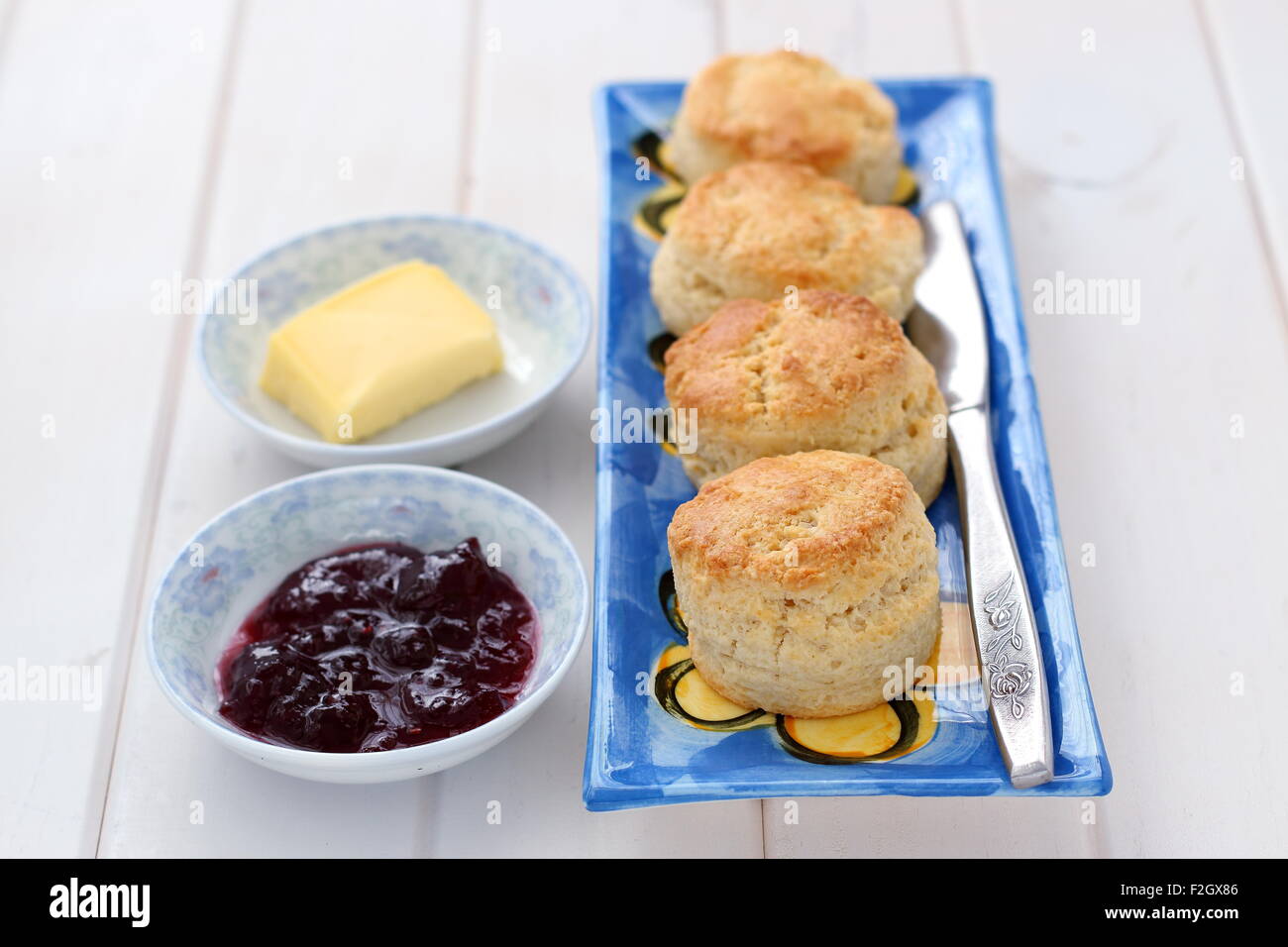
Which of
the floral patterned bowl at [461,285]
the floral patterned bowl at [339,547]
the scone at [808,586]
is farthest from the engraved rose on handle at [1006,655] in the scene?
the floral patterned bowl at [461,285]

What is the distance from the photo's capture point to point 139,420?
12.1 feet

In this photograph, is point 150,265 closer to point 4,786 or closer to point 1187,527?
point 4,786

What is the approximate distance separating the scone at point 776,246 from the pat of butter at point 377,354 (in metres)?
0.52

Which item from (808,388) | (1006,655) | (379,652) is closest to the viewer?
(1006,655)

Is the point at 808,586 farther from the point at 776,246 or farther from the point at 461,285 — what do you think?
the point at 461,285

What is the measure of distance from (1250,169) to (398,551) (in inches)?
114

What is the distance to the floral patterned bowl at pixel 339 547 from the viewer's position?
8.60 ft

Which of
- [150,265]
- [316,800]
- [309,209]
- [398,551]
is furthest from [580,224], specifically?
[316,800]

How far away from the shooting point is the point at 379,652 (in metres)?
2.78

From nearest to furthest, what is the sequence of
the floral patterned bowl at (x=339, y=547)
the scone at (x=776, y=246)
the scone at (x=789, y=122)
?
the floral patterned bowl at (x=339, y=547) → the scone at (x=776, y=246) → the scone at (x=789, y=122)

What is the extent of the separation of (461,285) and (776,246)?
1.03 m

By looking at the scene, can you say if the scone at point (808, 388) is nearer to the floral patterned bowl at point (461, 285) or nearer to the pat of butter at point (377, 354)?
the floral patterned bowl at point (461, 285)

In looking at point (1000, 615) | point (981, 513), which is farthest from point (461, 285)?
point (1000, 615)

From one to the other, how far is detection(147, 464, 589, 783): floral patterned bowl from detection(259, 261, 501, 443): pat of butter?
1.01ft
